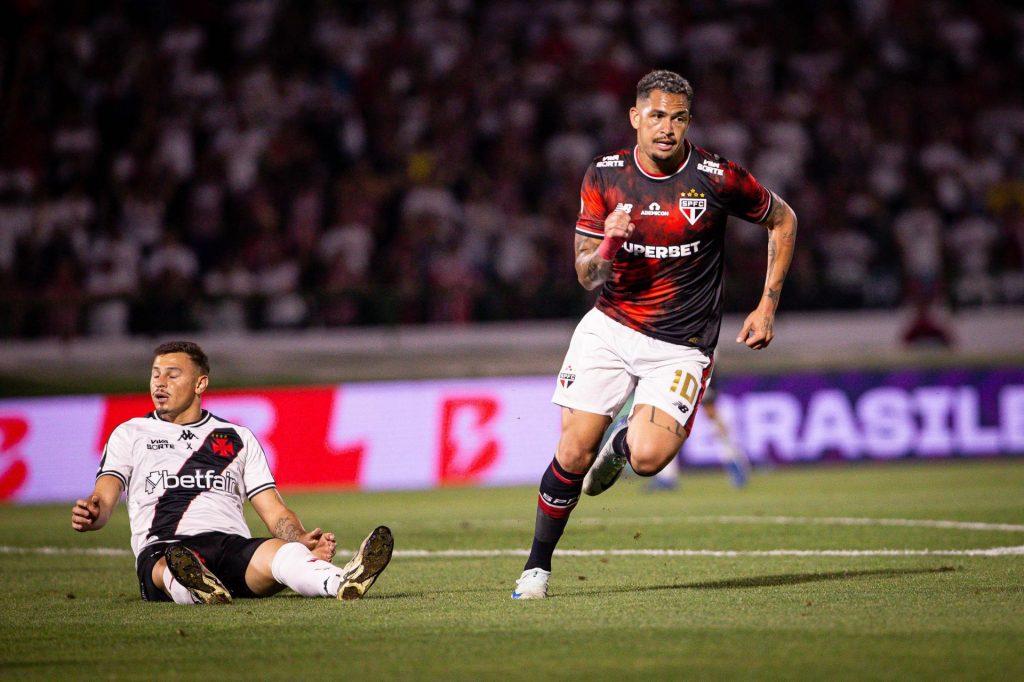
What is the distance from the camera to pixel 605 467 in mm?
7273

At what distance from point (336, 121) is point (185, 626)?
14.5 metres

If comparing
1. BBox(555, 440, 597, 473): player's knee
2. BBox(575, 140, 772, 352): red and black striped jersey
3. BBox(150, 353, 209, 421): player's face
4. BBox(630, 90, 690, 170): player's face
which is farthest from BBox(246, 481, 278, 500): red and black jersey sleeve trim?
BBox(630, 90, 690, 170): player's face

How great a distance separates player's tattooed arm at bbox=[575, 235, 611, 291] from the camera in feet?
21.6

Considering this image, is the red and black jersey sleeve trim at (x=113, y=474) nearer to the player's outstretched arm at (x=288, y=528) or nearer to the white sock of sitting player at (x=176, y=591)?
the white sock of sitting player at (x=176, y=591)

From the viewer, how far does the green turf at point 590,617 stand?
5.11 meters

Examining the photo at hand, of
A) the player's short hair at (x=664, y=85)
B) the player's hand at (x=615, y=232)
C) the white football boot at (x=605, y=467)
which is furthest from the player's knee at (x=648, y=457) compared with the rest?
the player's short hair at (x=664, y=85)

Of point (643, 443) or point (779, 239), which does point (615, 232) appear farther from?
point (779, 239)

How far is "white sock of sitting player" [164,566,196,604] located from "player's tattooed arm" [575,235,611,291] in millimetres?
2440

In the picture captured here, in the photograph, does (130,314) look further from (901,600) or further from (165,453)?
(901,600)

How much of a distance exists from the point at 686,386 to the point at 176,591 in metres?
2.70

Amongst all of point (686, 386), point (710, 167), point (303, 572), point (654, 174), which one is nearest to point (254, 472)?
point (303, 572)

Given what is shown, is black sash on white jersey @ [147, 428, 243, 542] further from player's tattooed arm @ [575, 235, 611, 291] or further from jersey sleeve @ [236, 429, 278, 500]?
player's tattooed arm @ [575, 235, 611, 291]

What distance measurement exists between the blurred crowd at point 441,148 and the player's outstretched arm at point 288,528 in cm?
979

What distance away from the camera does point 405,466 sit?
651 inches
